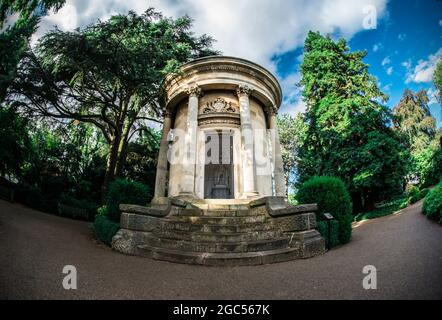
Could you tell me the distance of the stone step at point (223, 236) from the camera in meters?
6.12

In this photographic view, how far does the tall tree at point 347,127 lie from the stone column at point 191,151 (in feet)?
37.0

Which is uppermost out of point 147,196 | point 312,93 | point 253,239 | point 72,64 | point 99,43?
point 312,93

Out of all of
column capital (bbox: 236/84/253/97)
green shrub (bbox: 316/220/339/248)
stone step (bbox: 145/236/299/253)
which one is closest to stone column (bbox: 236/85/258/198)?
column capital (bbox: 236/84/253/97)

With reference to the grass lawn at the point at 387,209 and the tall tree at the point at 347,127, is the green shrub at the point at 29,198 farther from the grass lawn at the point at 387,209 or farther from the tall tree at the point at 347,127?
the grass lawn at the point at 387,209

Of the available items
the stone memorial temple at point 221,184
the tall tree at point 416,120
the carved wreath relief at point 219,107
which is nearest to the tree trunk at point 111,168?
the stone memorial temple at point 221,184

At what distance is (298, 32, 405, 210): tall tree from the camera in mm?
15609

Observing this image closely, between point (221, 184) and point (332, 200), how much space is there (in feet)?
23.9

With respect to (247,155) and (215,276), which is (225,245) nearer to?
(215,276)

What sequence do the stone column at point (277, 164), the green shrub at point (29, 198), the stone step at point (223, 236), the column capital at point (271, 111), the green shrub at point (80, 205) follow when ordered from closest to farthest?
1. the stone step at point (223, 236)
2. the stone column at point (277, 164)
3. the column capital at point (271, 111)
4. the green shrub at point (29, 198)
5. the green shrub at point (80, 205)

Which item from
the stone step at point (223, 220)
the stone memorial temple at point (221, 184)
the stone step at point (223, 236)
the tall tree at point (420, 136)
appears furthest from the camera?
the tall tree at point (420, 136)

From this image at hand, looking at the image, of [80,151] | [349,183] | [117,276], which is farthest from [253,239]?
[80,151]

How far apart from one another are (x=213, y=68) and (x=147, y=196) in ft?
23.3
